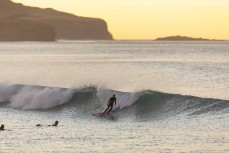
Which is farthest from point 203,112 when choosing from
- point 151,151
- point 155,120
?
point 151,151

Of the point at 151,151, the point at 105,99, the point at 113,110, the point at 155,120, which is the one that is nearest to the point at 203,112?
the point at 155,120

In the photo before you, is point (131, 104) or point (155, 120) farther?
point (131, 104)

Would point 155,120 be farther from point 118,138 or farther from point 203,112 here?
point 118,138

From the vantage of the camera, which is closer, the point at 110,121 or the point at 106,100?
the point at 110,121

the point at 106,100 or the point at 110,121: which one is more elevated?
the point at 106,100

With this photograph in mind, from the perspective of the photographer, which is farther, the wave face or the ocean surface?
the wave face

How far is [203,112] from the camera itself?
29.8 meters

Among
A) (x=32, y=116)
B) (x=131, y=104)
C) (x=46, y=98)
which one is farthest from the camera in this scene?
(x=46, y=98)

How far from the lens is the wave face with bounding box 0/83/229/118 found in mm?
30938

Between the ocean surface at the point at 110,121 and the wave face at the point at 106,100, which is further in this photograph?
the wave face at the point at 106,100

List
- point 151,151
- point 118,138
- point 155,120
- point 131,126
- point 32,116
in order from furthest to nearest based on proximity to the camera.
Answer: point 32,116 < point 155,120 < point 131,126 < point 118,138 < point 151,151

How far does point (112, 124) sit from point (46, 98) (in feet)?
32.8

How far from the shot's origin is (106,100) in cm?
3478

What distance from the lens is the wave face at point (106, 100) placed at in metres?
30.9
